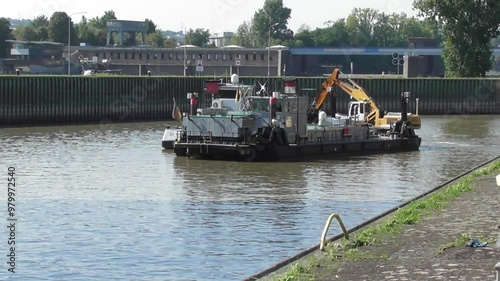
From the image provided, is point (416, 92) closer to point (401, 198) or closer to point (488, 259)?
point (401, 198)

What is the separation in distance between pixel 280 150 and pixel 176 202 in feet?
44.2

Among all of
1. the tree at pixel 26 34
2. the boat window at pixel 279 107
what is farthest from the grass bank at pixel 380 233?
the tree at pixel 26 34

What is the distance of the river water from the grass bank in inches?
67.0

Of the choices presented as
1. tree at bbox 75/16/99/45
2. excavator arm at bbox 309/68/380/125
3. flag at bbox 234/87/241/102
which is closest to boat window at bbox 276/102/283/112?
flag at bbox 234/87/241/102

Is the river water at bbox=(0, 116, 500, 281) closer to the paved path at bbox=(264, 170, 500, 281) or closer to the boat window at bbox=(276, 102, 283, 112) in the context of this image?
the paved path at bbox=(264, 170, 500, 281)

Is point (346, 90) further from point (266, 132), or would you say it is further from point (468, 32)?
point (468, 32)

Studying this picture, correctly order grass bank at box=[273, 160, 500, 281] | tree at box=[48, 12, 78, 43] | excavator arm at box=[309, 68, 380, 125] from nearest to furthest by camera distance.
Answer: grass bank at box=[273, 160, 500, 281] < excavator arm at box=[309, 68, 380, 125] < tree at box=[48, 12, 78, 43]

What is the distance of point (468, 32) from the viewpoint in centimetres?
10700

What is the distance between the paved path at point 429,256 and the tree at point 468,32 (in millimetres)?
83113

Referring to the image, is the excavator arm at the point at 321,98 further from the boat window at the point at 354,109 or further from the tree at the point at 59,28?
the tree at the point at 59,28

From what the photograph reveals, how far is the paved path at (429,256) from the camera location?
18375 mm

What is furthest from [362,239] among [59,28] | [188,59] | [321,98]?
[59,28]

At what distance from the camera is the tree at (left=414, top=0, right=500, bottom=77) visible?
349 feet

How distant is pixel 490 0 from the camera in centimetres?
10638
